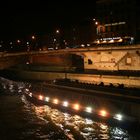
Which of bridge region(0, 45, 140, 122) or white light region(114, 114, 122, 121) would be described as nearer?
white light region(114, 114, 122, 121)

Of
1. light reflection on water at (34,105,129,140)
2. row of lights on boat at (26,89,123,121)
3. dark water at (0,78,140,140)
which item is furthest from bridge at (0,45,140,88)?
light reflection on water at (34,105,129,140)

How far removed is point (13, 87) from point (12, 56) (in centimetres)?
2493

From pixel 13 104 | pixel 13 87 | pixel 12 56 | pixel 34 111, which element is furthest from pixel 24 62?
pixel 34 111

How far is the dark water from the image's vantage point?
1410 inches

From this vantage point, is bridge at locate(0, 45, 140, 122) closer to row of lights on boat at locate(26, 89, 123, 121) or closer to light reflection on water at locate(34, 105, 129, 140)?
row of lights on boat at locate(26, 89, 123, 121)

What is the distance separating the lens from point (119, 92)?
4544 cm

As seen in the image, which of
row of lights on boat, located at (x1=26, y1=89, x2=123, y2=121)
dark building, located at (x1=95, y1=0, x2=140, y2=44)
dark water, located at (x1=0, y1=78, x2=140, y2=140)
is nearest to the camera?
dark water, located at (x1=0, y1=78, x2=140, y2=140)

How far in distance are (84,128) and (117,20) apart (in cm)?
7505

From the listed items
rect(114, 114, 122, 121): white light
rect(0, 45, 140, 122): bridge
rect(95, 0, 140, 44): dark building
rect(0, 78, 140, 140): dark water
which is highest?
rect(95, 0, 140, 44): dark building

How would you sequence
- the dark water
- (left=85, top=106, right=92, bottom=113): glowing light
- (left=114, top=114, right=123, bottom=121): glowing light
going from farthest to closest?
(left=85, top=106, right=92, bottom=113): glowing light
(left=114, top=114, right=123, bottom=121): glowing light
the dark water

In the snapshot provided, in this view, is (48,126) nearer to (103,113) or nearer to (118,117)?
(103,113)

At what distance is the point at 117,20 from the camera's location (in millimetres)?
108875

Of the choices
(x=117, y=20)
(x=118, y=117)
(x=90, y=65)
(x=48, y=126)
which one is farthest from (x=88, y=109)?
(x=117, y=20)

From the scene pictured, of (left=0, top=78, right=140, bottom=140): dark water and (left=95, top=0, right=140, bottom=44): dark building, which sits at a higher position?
(left=95, top=0, right=140, bottom=44): dark building
